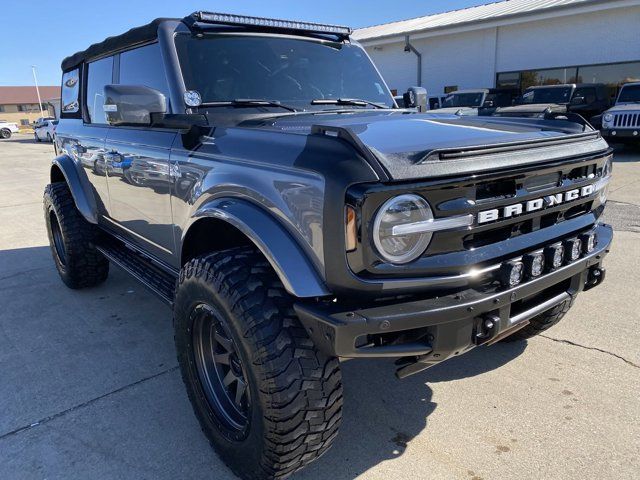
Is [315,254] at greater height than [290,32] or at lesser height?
lesser

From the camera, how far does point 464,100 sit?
17.6 m

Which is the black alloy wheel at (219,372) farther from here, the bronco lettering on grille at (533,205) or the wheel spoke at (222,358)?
the bronco lettering on grille at (533,205)

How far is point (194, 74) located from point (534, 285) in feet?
7.04

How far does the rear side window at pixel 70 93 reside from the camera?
15.6ft

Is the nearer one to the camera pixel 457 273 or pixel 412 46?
pixel 457 273

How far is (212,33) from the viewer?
306 centimetres

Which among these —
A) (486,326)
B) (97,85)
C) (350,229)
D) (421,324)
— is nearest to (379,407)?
(486,326)

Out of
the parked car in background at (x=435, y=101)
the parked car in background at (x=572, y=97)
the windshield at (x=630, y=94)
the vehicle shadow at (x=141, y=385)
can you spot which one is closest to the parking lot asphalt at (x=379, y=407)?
the vehicle shadow at (x=141, y=385)

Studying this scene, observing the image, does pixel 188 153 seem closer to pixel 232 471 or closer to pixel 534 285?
pixel 232 471

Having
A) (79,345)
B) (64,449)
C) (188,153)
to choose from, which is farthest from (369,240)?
(79,345)

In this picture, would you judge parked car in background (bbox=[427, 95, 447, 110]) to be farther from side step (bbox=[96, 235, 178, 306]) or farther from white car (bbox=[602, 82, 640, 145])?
side step (bbox=[96, 235, 178, 306])

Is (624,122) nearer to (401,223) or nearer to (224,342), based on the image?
(401,223)

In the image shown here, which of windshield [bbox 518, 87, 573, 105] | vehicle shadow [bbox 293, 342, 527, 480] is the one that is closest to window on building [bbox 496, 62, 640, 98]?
windshield [bbox 518, 87, 573, 105]

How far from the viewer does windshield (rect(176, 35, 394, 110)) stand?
9.66 ft
